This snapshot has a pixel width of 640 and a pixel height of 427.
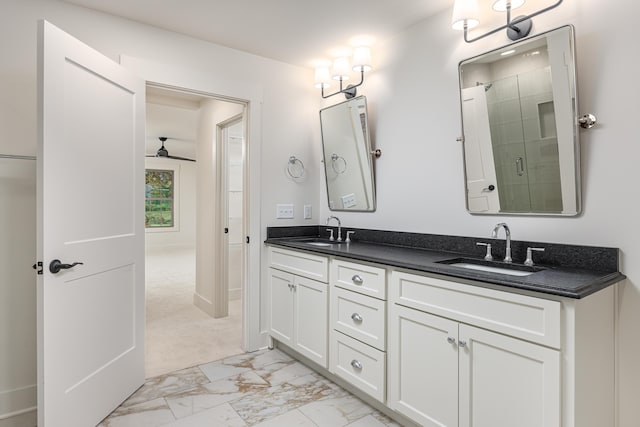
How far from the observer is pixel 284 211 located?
10.3 ft

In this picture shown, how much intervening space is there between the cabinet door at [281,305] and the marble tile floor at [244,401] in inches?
9.4

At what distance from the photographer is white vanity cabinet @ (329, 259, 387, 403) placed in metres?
1.98

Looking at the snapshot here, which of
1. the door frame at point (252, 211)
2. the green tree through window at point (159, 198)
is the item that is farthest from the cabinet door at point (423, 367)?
the green tree through window at point (159, 198)

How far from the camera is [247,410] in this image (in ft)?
6.84

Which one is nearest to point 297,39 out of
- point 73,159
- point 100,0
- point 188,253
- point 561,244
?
point 100,0

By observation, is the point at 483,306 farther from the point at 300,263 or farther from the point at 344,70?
the point at 344,70

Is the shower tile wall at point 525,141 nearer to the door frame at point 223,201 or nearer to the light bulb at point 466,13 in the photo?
the light bulb at point 466,13

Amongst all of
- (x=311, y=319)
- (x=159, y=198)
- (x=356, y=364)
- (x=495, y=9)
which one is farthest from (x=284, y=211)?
(x=159, y=198)

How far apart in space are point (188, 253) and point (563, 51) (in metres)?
8.53

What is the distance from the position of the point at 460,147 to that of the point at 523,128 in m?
0.39

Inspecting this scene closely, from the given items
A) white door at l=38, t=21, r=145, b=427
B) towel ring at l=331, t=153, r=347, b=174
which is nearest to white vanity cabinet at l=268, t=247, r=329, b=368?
towel ring at l=331, t=153, r=347, b=174

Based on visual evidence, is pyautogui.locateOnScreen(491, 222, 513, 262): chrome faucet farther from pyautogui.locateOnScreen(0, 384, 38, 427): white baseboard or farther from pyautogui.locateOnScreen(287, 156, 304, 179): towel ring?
pyautogui.locateOnScreen(0, 384, 38, 427): white baseboard

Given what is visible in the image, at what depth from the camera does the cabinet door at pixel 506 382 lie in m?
1.30

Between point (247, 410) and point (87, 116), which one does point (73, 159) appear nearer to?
point (87, 116)
